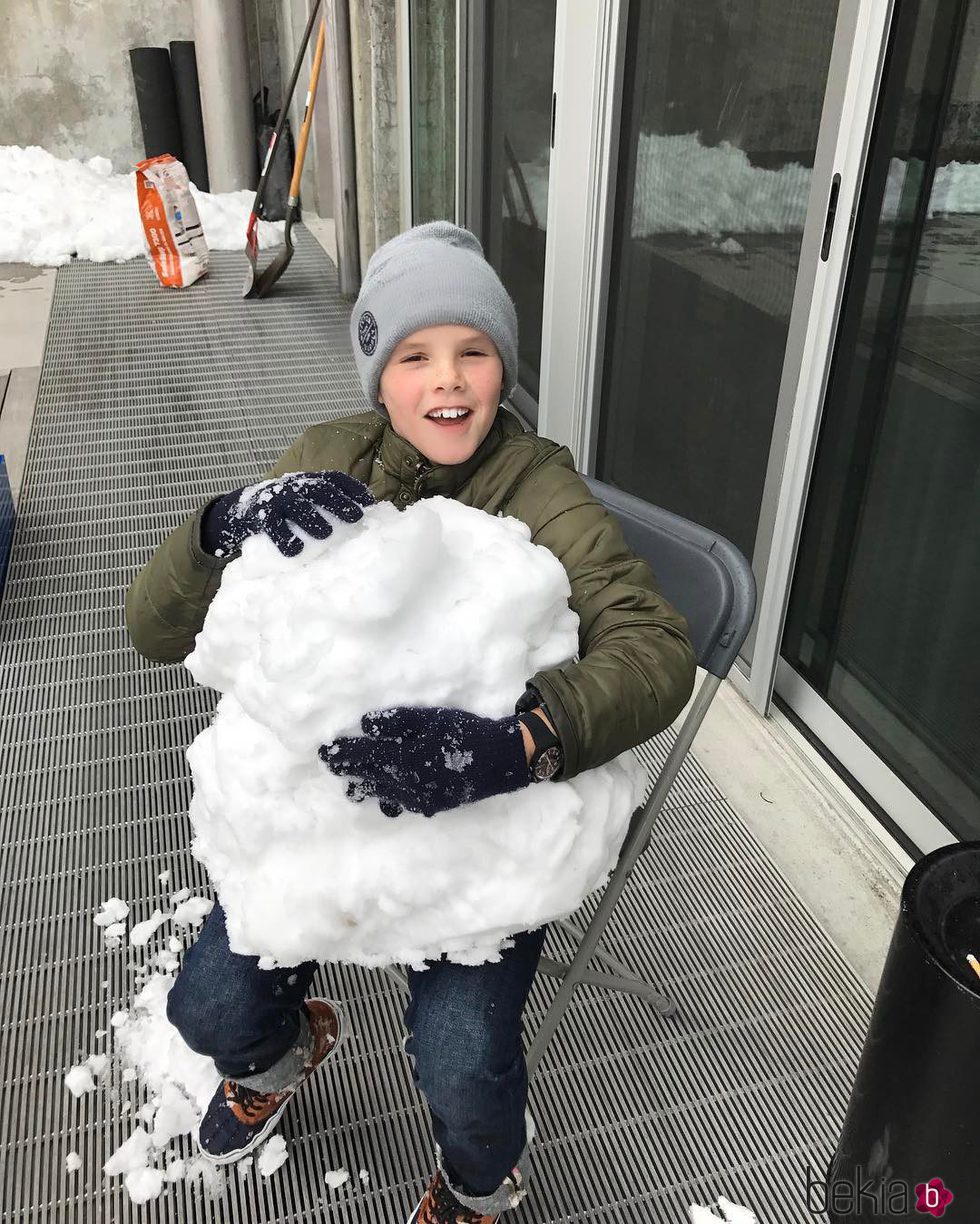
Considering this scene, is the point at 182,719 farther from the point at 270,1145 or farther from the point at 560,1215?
the point at 560,1215

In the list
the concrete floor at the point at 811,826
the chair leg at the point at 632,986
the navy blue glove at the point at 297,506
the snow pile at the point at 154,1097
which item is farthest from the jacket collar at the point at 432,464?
the concrete floor at the point at 811,826

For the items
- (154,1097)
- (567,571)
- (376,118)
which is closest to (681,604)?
(567,571)

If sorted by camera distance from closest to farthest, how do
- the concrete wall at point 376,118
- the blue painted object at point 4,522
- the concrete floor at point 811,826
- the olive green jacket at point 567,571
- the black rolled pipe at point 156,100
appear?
the olive green jacket at point 567,571
the concrete floor at point 811,826
the blue painted object at point 4,522
the concrete wall at point 376,118
the black rolled pipe at point 156,100

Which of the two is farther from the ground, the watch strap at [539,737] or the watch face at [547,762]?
the watch strap at [539,737]

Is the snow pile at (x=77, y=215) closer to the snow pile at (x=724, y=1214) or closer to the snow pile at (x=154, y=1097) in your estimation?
the snow pile at (x=154, y=1097)

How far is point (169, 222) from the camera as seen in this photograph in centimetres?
518

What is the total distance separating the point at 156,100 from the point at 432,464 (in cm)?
722

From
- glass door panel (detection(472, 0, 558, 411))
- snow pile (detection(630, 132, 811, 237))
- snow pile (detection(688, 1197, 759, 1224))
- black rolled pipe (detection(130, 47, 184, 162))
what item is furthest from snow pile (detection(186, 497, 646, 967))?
black rolled pipe (detection(130, 47, 184, 162))

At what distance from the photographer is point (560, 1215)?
1.41m

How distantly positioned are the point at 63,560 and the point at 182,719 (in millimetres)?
921

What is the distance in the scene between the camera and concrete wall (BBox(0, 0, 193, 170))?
7180mm

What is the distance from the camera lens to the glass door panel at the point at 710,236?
1.97 metres

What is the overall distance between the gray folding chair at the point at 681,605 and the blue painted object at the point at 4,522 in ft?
6.97

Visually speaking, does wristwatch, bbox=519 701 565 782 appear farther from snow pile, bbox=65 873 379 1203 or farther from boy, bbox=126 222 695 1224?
snow pile, bbox=65 873 379 1203
